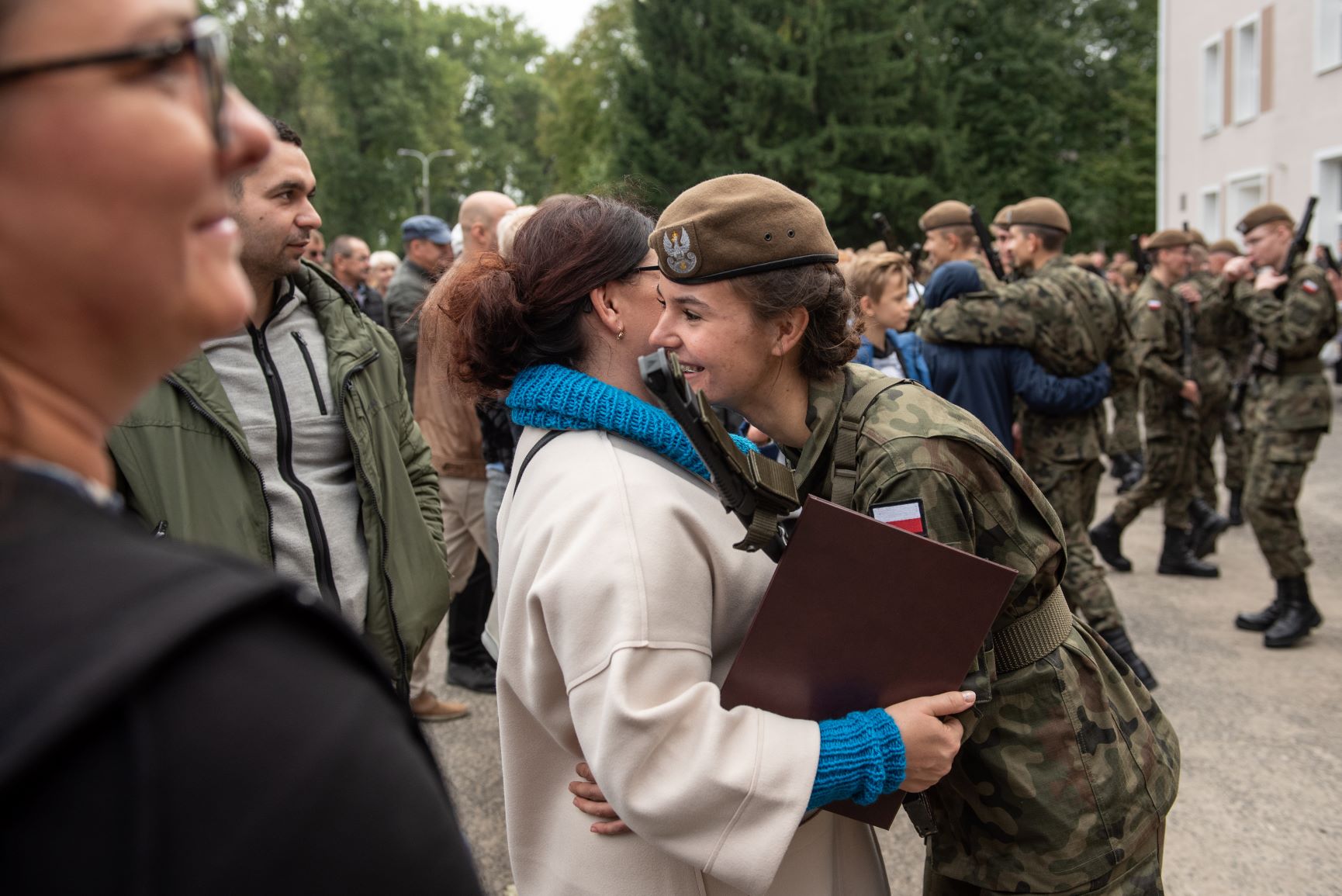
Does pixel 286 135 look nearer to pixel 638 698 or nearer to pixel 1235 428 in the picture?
pixel 638 698

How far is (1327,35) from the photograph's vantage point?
17688 millimetres

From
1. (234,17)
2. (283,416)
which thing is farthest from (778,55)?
(283,416)

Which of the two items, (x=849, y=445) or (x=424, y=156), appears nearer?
(x=849, y=445)

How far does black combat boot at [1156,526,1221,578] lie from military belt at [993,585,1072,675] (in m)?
5.77

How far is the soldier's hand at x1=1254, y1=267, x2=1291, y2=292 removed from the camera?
247 inches

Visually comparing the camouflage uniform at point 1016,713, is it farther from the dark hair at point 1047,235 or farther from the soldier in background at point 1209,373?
the soldier in background at point 1209,373

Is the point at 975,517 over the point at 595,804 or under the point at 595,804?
over

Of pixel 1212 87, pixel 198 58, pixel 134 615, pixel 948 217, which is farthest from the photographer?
pixel 1212 87

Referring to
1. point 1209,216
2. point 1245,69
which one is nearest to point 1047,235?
point 1245,69

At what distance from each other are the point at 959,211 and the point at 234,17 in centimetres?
3624

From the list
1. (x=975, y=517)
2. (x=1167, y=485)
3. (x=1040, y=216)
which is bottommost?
(x=1167, y=485)

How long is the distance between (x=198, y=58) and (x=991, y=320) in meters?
4.83

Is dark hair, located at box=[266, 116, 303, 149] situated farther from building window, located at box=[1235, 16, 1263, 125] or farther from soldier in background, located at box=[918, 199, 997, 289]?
building window, located at box=[1235, 16, 1263, 125]

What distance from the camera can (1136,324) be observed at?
7695mm
